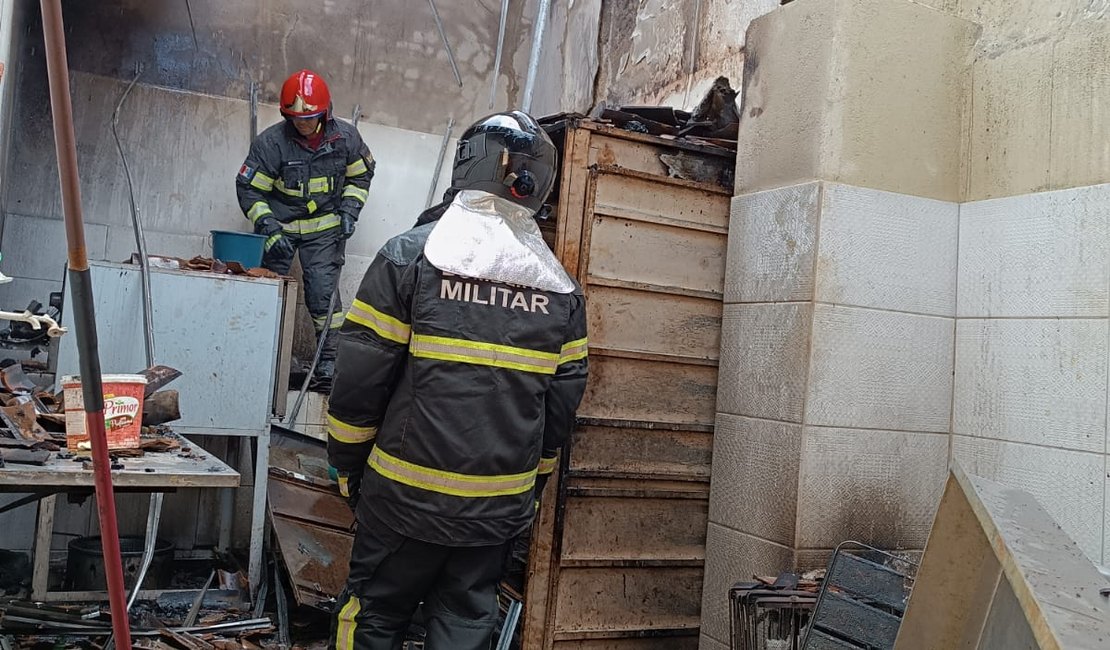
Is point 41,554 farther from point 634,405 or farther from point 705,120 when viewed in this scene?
point 705,120

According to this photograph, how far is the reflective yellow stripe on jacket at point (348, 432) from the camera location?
282cm

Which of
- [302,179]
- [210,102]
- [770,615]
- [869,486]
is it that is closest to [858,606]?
[770,615]

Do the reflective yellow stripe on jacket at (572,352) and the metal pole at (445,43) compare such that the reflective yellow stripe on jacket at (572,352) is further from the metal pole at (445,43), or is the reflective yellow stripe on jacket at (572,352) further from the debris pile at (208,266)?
the metal pole at (445,43)

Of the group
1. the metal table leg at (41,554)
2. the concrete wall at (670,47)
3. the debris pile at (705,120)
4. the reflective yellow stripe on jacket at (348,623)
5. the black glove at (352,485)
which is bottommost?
the metal table leg at (41,554)

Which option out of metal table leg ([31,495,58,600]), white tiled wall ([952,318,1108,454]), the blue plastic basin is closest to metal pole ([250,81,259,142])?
the blue plastic basin

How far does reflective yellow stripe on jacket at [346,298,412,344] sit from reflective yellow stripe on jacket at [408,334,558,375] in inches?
1.9

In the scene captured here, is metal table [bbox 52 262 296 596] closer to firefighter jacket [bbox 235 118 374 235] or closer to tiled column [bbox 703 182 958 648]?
firefighter jacket [bbox 235 118 374 235]

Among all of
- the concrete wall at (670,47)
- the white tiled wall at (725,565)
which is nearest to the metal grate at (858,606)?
the white tiled wall at (725,565)

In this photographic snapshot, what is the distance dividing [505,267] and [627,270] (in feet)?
3.79

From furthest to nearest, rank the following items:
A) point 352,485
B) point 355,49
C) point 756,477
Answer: point 355,49
point 756,477
point 352,485

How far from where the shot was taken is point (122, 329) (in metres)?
4.45

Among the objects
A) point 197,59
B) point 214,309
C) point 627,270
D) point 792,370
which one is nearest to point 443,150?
point 197,59

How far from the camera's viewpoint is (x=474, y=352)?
2.75 m

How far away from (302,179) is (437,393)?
145 inches
